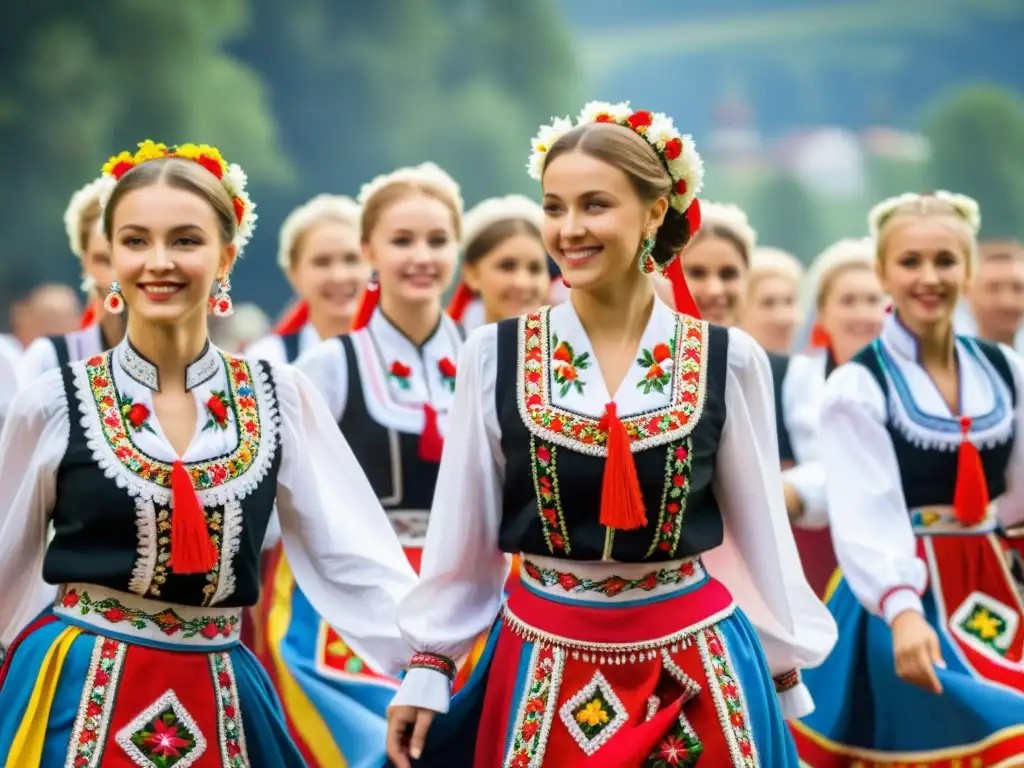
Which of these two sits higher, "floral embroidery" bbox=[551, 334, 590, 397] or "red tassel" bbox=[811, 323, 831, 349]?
"red tassel" bbox=[811, 323, 831, 349]

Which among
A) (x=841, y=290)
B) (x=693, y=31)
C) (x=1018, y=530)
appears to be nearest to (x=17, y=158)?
(x=693, y=31)

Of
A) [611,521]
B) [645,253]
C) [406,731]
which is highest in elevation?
[645,253]

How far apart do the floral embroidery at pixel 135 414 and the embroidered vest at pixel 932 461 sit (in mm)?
1769

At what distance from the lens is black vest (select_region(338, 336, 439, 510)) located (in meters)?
4.37

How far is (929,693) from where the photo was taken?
371 centimetres

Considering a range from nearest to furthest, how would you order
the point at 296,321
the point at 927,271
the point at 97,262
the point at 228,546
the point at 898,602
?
the point at 228,546 → the point at 898,602 → the point at 927,271 → the point at 97,262 → the point at 296,321

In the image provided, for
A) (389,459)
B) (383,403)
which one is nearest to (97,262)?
(383,403)

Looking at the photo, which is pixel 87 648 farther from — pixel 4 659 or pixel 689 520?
pixel 689 520

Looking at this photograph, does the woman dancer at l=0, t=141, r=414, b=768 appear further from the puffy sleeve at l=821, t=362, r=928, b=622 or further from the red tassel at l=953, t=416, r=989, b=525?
the red tassel at l=953, t=416, r=989, b=525

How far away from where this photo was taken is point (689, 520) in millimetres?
2816

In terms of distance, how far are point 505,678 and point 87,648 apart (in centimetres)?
72

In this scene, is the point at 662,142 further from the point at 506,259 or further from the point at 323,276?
the point at 323,276

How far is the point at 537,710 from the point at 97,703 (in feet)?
2.45

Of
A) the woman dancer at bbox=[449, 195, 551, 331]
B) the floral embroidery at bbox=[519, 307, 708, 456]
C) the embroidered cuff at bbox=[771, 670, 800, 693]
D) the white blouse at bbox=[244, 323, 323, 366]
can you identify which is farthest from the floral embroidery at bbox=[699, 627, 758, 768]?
the white blouse at bbox=[244, 323, 323, 366]
